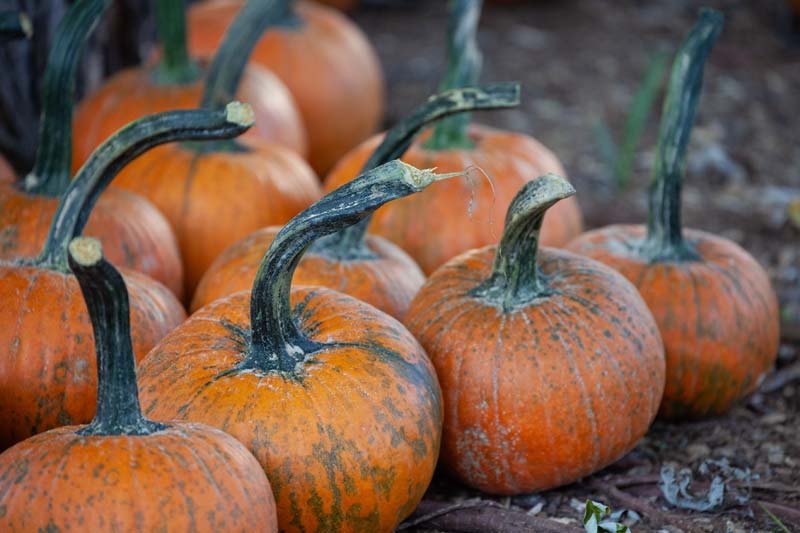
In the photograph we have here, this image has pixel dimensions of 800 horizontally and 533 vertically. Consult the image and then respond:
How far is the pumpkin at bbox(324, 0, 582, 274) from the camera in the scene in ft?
12.2

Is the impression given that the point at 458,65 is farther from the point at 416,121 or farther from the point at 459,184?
the point at 416,121

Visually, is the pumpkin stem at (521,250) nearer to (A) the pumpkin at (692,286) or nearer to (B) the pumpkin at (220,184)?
(A) the pumpkin at (692,286)

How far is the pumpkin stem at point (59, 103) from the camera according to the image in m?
3.19

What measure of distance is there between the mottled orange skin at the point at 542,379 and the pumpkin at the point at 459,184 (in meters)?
0.85

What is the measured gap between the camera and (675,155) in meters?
3.35

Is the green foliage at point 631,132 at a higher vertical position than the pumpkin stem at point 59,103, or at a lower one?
lower

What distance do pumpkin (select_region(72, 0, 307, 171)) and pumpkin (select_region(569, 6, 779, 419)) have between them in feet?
5.31

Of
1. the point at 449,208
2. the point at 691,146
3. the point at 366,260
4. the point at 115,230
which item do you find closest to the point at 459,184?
the point at 449,208

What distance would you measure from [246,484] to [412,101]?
4816 millimetres

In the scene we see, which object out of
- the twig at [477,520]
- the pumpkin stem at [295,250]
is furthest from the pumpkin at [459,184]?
the pumpkin stem at [295,250]

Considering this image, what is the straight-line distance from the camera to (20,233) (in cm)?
311

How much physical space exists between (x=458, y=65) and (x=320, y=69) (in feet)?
5.22

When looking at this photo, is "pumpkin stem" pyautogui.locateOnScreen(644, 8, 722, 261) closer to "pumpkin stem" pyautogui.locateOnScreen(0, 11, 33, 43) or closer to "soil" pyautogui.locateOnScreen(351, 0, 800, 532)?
"soil" pyautogui.locateOnScreen(351, 0, 800, 532)

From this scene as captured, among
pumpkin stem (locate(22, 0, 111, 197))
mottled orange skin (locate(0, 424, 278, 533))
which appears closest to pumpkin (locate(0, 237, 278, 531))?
mottled orange skin (locate(0, 424, 278, 533))
